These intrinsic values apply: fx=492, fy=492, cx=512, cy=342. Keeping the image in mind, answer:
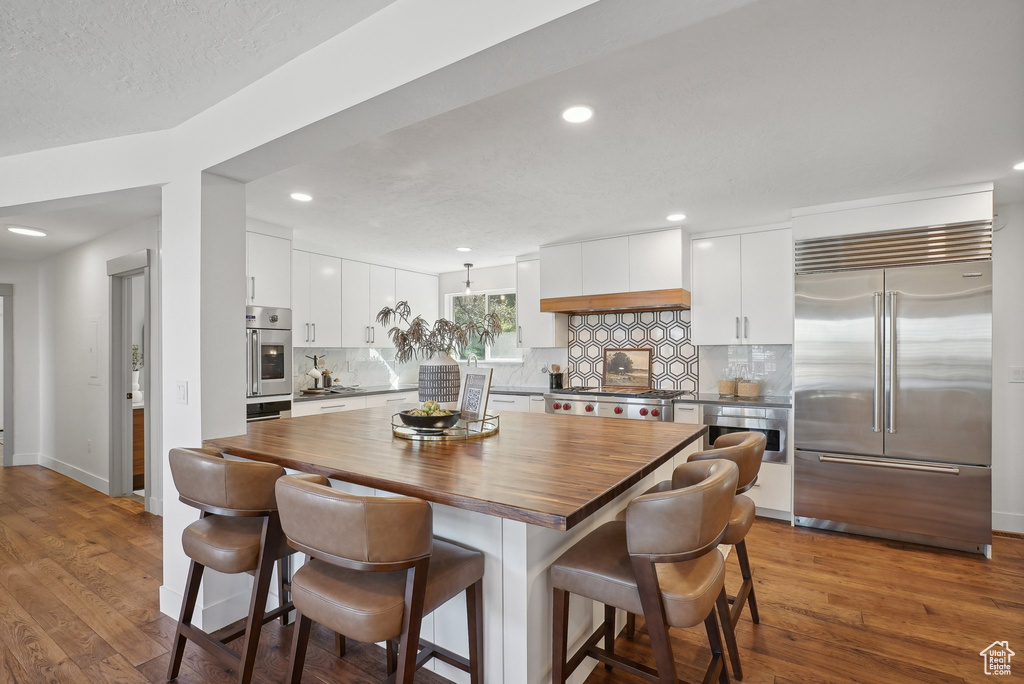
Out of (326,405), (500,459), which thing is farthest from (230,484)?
(326,405)

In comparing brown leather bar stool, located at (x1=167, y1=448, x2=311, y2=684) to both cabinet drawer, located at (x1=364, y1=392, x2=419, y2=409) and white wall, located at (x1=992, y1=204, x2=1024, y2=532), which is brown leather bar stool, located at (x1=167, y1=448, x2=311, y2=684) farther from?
white wall, located at (x1=992, y1=204, x2=1024, y2=532)

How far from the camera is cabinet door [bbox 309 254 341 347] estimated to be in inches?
191

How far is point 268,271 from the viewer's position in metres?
4.24

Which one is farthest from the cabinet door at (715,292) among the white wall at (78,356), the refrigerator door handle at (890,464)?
the white wall at (78,356)

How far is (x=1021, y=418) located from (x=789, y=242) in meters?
2.04

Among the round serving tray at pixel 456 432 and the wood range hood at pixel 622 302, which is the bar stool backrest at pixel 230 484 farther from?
the wood range hood at pixel 622 302

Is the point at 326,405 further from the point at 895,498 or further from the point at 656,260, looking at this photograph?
the point at 895,498

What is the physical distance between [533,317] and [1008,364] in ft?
12.7

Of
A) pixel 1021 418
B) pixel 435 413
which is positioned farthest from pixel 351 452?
pixel 1021 418

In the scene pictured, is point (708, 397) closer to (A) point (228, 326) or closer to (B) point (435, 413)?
(B) point (435, 413)

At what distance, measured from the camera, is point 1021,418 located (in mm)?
3584

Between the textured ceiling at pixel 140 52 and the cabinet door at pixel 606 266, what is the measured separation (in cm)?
333

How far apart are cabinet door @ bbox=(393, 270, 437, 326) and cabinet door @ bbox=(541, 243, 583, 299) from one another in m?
1.93

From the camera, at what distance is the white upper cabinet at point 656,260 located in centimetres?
434
